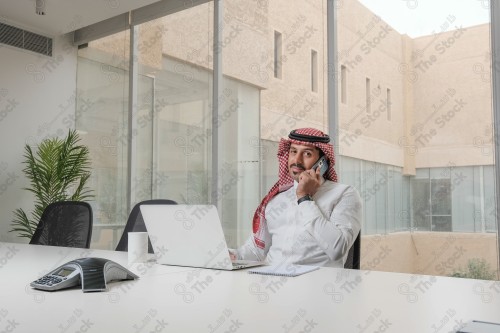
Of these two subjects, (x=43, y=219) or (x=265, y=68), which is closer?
(x=43, y=219)

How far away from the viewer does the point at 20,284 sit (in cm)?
181

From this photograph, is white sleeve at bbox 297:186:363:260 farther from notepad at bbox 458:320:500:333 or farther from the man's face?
notepad at bbox 458:320:500:333

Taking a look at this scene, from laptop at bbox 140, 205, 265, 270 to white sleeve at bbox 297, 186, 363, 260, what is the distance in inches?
14.3

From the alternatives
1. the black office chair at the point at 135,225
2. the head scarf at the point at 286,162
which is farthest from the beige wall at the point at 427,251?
the black office chair at the point at 135,225

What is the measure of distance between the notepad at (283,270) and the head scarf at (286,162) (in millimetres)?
649

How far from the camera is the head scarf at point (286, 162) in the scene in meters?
2.73

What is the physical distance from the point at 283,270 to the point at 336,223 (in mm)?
551

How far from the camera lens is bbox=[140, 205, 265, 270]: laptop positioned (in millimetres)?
2016

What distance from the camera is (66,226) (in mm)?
3709

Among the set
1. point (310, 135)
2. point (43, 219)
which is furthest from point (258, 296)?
point (43, 219)

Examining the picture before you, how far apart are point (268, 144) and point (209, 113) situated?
0.82 metres

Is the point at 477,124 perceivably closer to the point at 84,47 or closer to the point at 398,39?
the point at 398,39

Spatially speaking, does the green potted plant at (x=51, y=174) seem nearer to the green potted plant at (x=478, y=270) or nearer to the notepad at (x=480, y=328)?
the green potted plant at (x=478, y=270)

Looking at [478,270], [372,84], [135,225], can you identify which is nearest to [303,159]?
[135,225]
